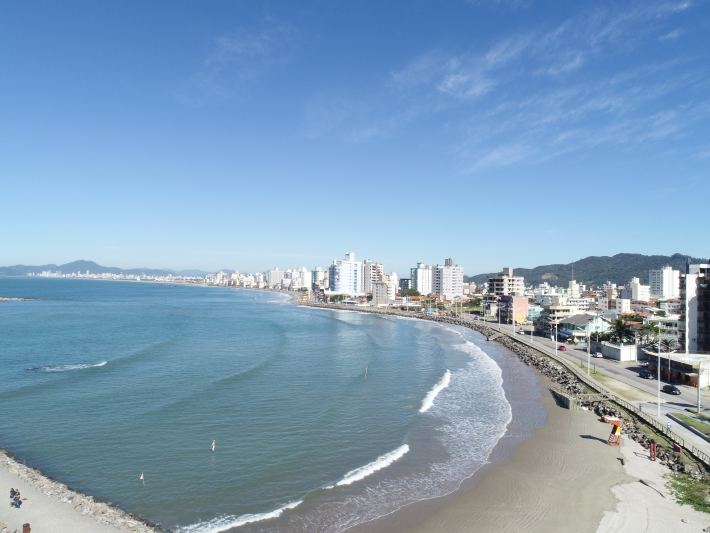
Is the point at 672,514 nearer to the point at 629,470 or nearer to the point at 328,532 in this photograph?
the point at 629,470

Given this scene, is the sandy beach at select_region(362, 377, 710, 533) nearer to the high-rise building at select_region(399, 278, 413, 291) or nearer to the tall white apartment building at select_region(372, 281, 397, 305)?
the tall white apartment building at select_region(372, 281, 397, 305)

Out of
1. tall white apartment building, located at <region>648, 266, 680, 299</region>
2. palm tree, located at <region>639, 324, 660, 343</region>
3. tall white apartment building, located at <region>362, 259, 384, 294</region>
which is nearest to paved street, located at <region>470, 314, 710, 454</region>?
palm tree, located at <region>639, 324, 660, 343</region>

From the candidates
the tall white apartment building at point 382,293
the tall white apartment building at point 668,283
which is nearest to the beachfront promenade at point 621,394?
the tall white apartment building at point 382,293

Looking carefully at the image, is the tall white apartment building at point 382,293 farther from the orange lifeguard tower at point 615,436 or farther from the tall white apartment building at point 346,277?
the orange lifeguard tower at point 615,436

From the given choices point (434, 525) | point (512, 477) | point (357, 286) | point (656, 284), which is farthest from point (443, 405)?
point (656, 284)

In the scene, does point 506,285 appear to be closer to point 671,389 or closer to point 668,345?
point 668,345

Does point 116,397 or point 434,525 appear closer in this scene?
point 434,525
